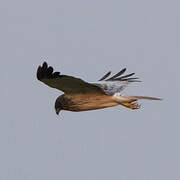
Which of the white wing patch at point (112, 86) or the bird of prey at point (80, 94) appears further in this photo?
the white wing patch at point (112, 86)

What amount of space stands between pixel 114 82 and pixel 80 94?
2412mm

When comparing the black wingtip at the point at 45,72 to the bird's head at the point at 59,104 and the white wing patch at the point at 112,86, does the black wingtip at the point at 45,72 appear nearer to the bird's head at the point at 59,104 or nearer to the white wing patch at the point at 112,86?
the bird's head at the point at 59,104

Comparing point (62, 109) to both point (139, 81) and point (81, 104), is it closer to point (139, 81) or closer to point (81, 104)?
point (81, 104)

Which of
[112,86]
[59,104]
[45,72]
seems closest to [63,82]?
[45,72]

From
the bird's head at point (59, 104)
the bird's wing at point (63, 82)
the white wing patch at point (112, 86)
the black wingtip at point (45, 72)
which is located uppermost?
the white wing patch at point (112, 86)

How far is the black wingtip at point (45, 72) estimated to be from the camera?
51.0 ft

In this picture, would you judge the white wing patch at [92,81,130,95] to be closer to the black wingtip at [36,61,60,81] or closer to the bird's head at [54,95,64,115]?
the bird's head at [54,95,64,115]

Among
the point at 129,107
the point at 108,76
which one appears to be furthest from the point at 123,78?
the point at 129,107

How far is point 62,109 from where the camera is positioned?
17.4m

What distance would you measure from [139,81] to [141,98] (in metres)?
2.40

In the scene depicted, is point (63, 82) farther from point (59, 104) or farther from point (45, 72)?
point (59, 104)

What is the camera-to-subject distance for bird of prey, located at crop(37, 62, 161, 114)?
15664mm

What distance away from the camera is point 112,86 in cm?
1833

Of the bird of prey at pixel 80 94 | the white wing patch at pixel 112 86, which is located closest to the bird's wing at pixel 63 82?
the bird of prey at pixel 80 94
